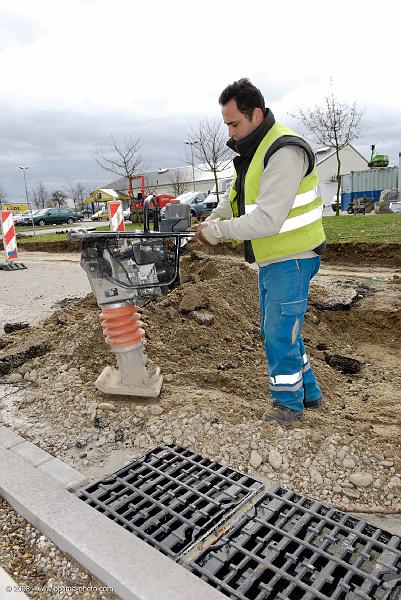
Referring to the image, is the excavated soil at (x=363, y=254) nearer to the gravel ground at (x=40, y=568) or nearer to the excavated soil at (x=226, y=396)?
the excavated soil at (x=226, y=396)

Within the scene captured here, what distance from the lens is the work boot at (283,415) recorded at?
2.88m

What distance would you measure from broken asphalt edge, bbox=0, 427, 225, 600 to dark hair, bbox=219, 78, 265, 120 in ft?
7.19

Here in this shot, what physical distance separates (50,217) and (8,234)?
81.2 ft

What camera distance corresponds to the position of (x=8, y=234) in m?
11.2

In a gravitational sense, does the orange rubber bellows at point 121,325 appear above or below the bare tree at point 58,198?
below

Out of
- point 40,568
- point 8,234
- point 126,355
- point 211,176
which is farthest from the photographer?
point 211,176

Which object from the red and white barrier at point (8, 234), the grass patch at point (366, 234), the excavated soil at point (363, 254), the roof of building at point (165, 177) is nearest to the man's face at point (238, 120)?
the excavated soil at point (363, 254)

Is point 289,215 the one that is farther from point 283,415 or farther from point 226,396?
point 226,396

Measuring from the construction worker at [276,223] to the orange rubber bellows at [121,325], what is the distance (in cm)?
74

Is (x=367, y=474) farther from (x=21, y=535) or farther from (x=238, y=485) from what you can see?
(x=21, y=535)

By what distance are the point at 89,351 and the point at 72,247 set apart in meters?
11.1

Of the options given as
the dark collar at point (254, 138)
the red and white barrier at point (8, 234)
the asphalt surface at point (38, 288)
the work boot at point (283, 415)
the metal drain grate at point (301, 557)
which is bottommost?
the metal drain grate at point (301, 557)

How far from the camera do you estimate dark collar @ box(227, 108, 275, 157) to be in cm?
271

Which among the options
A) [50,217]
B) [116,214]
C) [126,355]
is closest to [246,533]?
[126,355]
